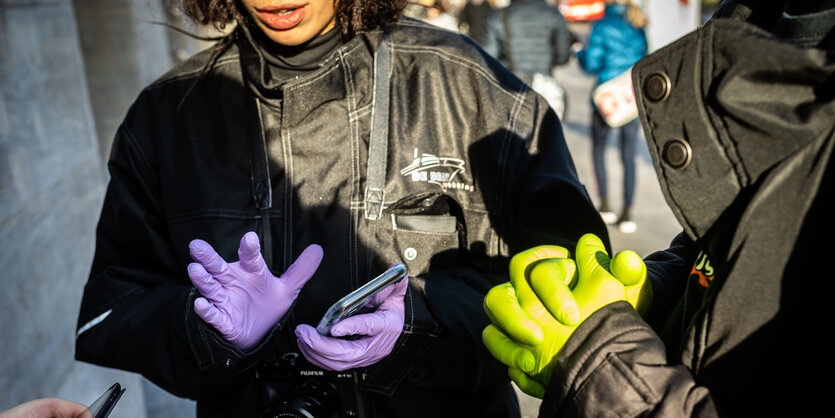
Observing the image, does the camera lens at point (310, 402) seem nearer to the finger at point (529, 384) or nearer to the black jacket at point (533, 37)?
the finger at point (529, 384)

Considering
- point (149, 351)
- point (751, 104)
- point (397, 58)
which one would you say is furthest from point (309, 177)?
point (751, 104)

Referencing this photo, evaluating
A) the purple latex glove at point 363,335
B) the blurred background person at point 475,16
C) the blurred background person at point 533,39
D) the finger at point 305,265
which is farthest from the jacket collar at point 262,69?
the blurred background person at point 475,16

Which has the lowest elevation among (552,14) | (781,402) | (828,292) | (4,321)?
(4,321)

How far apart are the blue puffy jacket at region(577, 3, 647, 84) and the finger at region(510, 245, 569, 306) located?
4175 mm

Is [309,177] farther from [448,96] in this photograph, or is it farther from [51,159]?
[51,159]

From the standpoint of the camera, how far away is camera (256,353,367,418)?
1360 mm

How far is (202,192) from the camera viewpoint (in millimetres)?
1578

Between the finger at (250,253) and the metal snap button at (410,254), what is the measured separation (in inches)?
15.1

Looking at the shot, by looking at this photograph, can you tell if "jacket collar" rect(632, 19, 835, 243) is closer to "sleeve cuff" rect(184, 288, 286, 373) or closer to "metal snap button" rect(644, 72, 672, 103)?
"metal snap button" rect(644, 72, 672, 103)

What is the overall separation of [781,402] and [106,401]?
3.57 ft

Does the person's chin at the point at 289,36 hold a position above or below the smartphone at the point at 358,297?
above

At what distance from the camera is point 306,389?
139 cm

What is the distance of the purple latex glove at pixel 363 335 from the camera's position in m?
1.21

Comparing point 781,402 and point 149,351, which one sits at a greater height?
point 781,402
